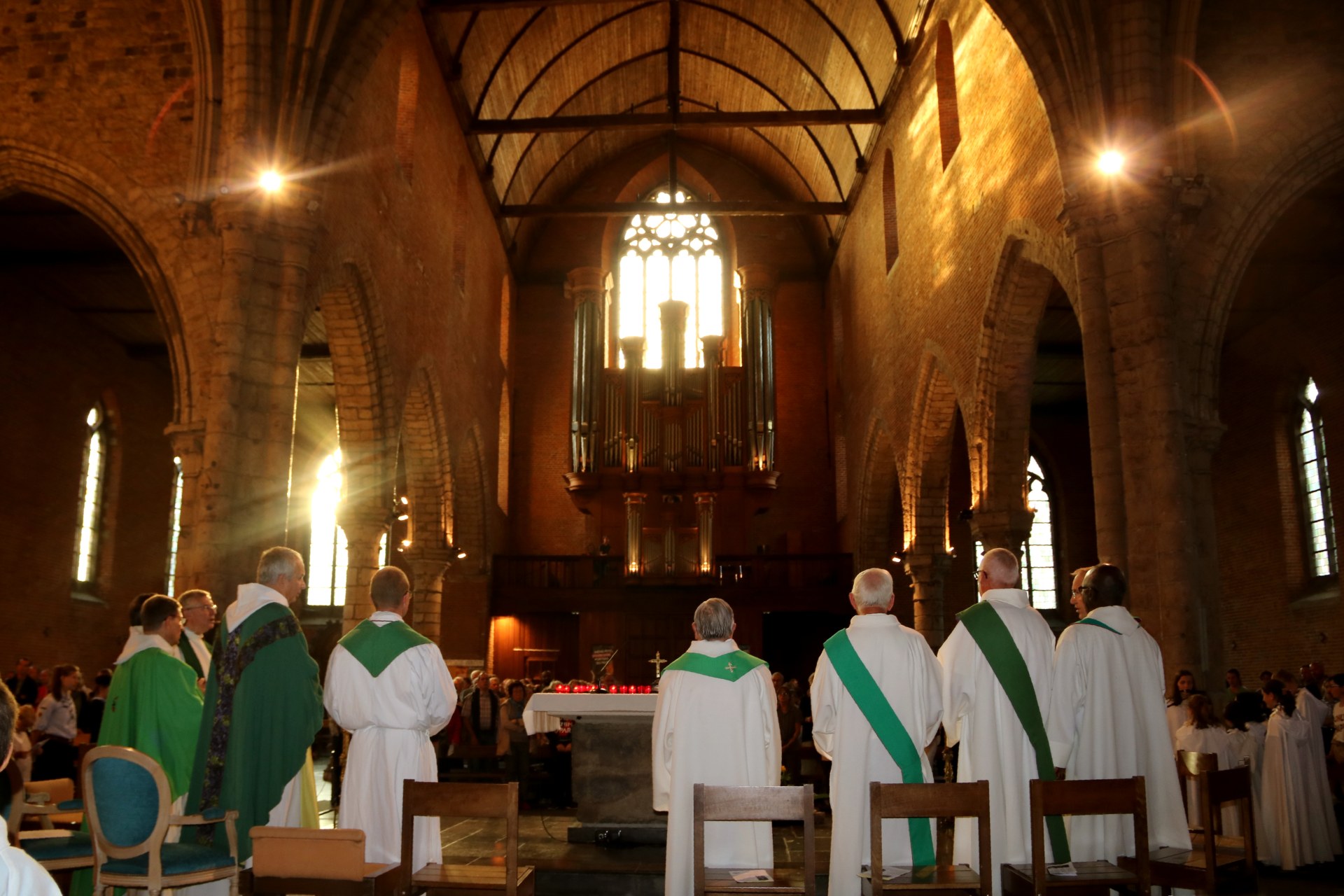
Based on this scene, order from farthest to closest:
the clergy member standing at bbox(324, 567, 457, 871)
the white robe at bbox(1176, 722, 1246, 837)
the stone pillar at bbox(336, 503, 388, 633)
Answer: the stone pillar at bbox(336, 503, 388, 633) → the white robe at bbox(1176, 722, 1246, 837) → the clergy member standing at bbox(324, 567, 457, 871)

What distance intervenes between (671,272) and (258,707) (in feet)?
68.5

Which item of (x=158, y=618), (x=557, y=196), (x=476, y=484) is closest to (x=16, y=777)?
(x=158, y=618)

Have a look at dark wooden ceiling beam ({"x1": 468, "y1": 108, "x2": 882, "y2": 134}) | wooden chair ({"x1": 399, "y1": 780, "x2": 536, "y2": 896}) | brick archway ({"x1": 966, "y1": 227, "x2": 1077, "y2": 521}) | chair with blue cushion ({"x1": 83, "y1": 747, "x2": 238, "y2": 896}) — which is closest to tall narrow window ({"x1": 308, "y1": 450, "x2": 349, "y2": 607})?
dark wooden ceiling beam ({"x1": 468, "y1": 108, "x2": 882, "y2": 134})

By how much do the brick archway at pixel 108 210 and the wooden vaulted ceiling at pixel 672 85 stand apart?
6.60m

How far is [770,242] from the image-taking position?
26.6 m

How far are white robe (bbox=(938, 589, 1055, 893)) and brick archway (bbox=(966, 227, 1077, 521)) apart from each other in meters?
8.29

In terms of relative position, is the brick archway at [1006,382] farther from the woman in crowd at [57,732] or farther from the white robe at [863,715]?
the woman in crowd at [57,732]

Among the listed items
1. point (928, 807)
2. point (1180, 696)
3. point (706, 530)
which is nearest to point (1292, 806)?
point (1180, 696)

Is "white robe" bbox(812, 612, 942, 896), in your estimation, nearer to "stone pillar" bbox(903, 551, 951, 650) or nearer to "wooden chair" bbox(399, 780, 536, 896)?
"wooden chair" bbox(399, 780, 536, 896)

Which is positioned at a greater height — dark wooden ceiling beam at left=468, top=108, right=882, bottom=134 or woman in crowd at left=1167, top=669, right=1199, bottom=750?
dark wooden ceiling beam at left=468, top=108, right=882, bottom=134

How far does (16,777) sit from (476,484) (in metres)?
16.8

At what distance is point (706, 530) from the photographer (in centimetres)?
2186

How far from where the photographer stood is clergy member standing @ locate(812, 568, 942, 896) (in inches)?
221

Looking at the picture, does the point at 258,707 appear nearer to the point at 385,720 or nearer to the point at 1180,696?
the point at 385,720
